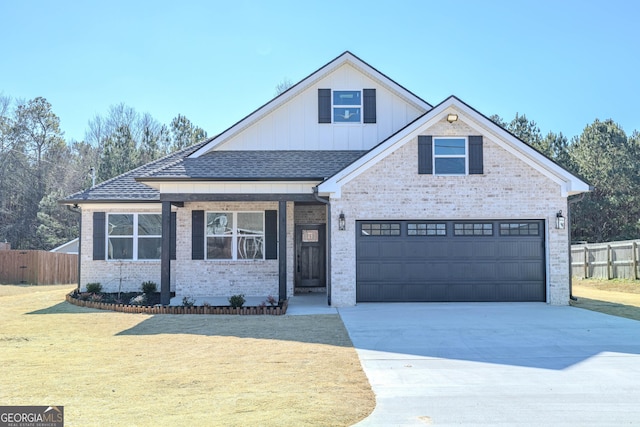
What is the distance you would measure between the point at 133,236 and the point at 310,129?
6576mm

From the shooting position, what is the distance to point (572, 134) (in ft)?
137

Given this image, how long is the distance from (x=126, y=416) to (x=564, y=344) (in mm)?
7141

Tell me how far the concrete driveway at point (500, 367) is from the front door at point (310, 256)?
5.65m

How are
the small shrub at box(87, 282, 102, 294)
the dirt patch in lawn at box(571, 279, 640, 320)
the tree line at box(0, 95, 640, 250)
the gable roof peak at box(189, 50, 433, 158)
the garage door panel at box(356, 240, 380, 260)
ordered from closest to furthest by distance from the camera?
the dirt patch in lawn at box(571, 279, 640, 320) → the garage door panel at box(356, 240, 380, 260) → the small shrub at box(87, 282, 102, 294) → the gable roof peak at box(189, 50, 433, 158) → the tree line at box(0, 95, 640, 250)

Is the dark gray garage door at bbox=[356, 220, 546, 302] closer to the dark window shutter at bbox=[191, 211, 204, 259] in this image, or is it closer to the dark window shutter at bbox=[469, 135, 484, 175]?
the dark window shutter at bbox=[469, 135, 484, 175]

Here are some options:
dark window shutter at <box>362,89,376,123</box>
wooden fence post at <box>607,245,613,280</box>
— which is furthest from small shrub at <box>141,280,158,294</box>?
wooden fence post at <box>607,245,613,280</box>

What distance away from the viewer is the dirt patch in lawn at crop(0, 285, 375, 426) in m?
5.69

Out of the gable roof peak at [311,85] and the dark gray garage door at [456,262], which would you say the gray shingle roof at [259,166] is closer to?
the gable roof peak at [311,85]

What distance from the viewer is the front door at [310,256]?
19125 millimetres

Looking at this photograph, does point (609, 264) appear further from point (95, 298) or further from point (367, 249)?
point (95, 298)

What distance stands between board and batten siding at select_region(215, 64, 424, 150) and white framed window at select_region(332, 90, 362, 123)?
0.15m

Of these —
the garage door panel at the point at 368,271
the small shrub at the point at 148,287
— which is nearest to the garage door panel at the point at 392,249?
the garage door panel at the point at 368,271

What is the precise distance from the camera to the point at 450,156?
15.7m

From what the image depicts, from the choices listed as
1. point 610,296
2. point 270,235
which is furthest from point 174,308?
point 610,296
